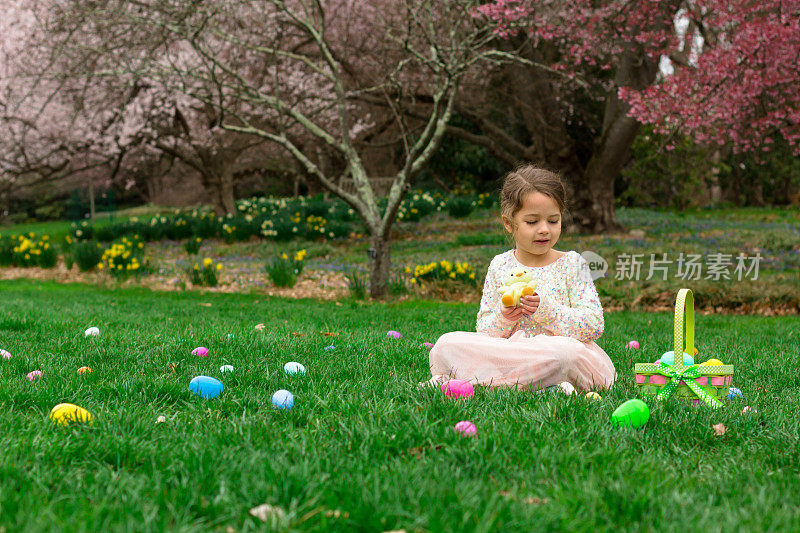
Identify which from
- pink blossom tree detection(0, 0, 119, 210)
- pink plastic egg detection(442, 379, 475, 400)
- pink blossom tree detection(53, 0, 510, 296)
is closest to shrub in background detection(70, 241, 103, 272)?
pink blossom tree detection(53, 0, 510, 296)

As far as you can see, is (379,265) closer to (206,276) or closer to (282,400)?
(206,276)

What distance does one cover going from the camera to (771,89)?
8.82 meters

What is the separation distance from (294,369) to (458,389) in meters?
0.92

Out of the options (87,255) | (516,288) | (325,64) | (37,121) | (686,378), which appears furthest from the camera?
(37,121)

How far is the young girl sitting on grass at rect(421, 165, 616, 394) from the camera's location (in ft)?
10.2

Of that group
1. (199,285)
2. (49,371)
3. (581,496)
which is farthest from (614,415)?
(199,285)

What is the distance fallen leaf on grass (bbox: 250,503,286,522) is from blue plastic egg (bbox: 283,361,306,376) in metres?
1.65

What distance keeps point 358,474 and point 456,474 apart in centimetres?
28

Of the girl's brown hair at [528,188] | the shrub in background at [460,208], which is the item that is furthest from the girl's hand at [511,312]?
the shrub in background at [460,208]

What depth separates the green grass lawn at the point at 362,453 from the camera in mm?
1701

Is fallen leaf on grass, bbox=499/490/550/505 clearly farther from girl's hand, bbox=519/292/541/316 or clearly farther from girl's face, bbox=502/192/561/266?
girl's face, bbox=502/192/561/266

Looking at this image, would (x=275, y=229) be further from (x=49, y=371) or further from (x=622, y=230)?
(x=49, y=371)

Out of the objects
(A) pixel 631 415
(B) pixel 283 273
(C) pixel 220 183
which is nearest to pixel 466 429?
(A) pixel 631 415

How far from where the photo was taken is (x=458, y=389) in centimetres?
292
